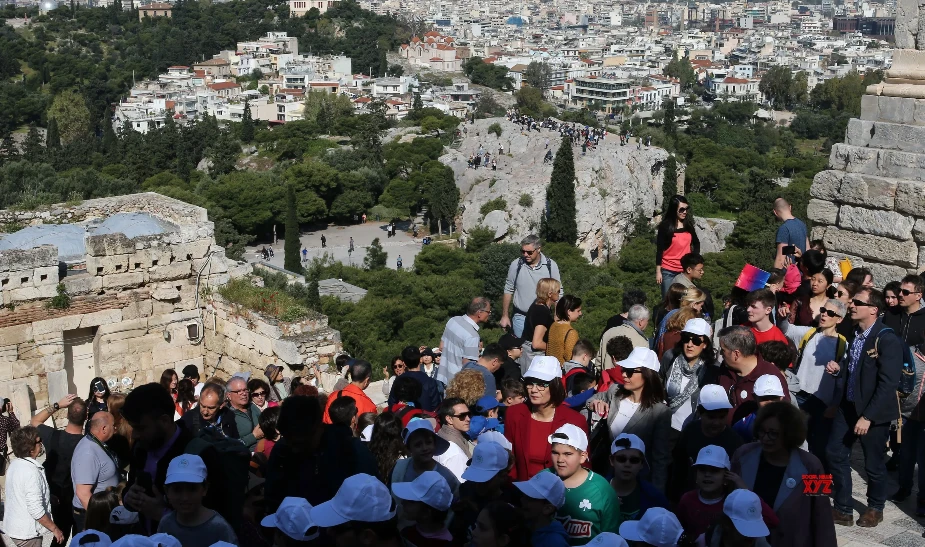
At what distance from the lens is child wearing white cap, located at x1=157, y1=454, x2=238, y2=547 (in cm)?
408

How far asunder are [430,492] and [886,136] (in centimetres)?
566

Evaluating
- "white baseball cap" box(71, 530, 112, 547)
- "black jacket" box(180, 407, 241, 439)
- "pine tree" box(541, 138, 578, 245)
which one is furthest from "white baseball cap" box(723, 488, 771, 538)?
"pine tree" box(541, 138, 578, 245)

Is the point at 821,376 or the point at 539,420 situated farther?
the point at 821,376

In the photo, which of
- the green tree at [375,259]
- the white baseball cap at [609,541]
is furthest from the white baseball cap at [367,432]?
the green tree at [375,259]

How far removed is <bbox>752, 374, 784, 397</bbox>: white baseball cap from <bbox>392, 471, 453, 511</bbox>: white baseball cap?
69.9 inches

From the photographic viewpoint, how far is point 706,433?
4.91m

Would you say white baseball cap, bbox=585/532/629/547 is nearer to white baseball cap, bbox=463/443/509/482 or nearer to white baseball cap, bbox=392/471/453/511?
white baseball cap, bbox=392/471/453/511

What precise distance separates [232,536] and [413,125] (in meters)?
79.6

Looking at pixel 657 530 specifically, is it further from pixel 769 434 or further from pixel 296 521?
pixel 296 521

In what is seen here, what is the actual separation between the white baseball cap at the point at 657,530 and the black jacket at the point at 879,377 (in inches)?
84.1

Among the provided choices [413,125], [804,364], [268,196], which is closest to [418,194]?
[268,196]

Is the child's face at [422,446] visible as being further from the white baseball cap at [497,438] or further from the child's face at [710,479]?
the child's face at [710,479]

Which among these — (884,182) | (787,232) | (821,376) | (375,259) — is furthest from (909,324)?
(375,259)

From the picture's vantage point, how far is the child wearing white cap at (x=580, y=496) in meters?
4.30
